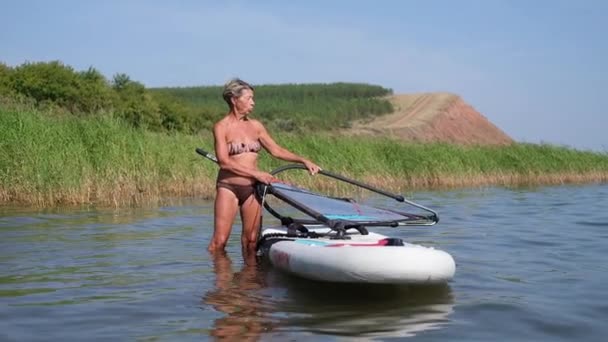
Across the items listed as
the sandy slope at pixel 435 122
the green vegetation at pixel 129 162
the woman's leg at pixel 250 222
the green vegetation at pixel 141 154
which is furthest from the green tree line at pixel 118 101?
the woman's leg at pixel 250 222

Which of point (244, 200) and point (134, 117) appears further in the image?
point (134, 117)

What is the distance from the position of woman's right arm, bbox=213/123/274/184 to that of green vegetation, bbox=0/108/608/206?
604 cm

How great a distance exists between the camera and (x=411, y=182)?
2083cm

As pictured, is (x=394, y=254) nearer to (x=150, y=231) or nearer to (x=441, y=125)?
(x=150, y=231)

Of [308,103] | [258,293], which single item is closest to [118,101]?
[258,293]

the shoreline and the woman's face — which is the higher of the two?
the woman's face

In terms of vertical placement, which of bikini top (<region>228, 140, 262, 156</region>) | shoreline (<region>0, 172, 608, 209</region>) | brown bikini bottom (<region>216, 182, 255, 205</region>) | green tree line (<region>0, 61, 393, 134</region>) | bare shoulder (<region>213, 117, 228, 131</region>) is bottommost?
→ shoreline (<region>0, 172, 608, 209</region>)

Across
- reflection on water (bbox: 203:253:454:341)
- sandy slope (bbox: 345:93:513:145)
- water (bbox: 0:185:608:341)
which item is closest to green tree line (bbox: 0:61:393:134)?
sandy slope (bbox: 345:93:513:145)

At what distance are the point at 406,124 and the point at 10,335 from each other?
181ft

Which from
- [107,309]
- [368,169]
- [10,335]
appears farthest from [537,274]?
[368,169]

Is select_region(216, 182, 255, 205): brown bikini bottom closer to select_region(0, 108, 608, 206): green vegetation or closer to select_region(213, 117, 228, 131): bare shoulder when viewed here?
select_region(213, 117, 228, 131): bare shoulder

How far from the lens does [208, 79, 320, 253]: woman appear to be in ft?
23.5

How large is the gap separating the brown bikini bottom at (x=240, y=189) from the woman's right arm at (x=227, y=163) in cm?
19

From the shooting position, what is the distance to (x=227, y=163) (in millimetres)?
7141
